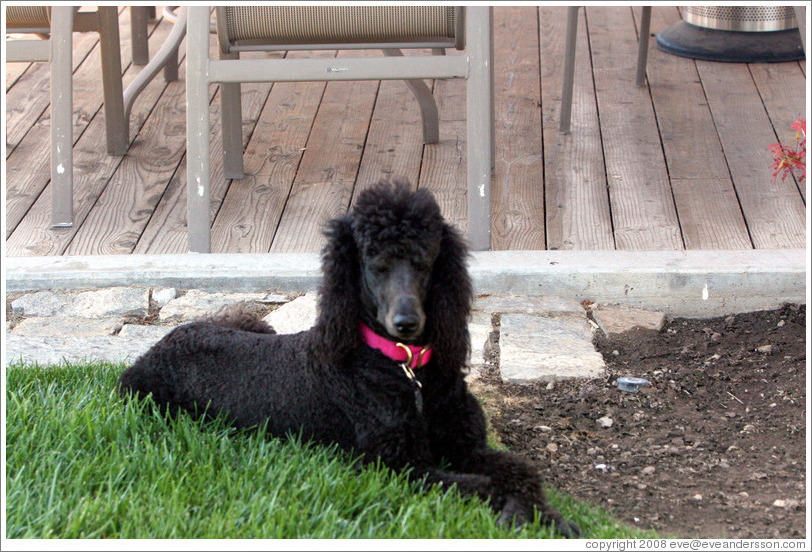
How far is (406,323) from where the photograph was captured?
2078mm

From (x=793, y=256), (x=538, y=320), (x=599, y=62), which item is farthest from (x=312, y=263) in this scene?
(x=599, y=62)

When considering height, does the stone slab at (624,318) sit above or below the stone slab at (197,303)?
above

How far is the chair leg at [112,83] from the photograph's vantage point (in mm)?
4312

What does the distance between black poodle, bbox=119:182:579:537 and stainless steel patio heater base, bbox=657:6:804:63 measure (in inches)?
154

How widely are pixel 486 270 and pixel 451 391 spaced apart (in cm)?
115

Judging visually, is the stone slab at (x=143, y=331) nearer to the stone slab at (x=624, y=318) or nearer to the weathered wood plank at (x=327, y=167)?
the weathered wood plank at (x=327, y=167)

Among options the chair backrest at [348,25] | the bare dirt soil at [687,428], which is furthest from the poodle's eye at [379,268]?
the chair backrest at [348,25]

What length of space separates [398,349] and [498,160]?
7.78ft

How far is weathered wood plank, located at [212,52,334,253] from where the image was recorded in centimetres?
387

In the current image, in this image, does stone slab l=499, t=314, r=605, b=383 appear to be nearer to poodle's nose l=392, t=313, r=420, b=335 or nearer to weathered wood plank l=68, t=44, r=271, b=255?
poodle's nose l=392, t=313, r=420, b=335

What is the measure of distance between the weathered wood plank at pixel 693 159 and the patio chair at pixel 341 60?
3.05 feet

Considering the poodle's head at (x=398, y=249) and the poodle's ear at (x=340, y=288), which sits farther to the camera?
the poodle's ear at (x=340, y=288)

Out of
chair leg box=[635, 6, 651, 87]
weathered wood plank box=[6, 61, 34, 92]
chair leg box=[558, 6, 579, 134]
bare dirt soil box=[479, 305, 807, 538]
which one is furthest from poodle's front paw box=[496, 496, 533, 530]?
weathered wood plank box=[6, 61, 34, 92]

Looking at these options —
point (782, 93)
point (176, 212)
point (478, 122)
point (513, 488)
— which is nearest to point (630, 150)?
point (782, 93)
